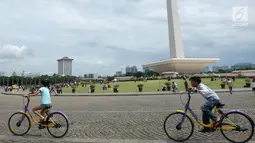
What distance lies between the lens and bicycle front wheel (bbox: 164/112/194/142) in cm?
605

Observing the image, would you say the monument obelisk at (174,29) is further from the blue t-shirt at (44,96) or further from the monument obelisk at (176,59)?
the blue t-shirt at (44,96)

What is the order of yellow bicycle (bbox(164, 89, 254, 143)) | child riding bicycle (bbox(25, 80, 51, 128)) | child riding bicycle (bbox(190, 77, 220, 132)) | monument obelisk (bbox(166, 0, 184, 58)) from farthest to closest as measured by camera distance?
monument obelisk (bbox(166, 0, 184, 58)), child riding bicycle (bbox(25, 80, 51, 128)), child riding bicycle (bbox(190, 77, 220, 132)), yellow bicycle (bbox(164, 89, 254, 143))

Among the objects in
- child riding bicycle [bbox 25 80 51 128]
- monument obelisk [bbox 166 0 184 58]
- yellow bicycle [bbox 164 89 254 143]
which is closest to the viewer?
yellow bicycle [bbox 164 89 254 143]

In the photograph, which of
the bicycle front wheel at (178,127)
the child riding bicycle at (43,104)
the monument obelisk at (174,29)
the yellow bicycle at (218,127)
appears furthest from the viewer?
the monument obelisk at (174,29)

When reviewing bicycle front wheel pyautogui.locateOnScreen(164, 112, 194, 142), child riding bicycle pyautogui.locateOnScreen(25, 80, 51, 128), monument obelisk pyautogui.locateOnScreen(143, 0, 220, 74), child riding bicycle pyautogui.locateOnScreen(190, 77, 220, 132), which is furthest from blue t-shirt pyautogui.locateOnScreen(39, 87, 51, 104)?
monument obelisk pyautogui.locateOnScreen(143, 0, 220, 74)

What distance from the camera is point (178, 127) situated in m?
6.11

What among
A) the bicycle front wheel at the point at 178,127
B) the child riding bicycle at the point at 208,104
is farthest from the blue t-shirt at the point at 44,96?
the child riding bicycle at the point at 208,104

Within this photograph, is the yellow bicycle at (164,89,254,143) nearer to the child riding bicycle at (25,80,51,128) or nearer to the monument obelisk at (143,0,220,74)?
the child riding bicycle at (25,80,51,128)

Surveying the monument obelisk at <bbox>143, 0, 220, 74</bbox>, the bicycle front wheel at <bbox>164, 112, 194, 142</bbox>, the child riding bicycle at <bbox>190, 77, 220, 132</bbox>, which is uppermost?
the monument obelisk at <bbox>143, 0, 220, 74</bbox>

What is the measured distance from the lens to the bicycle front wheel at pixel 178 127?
6051 millimetres

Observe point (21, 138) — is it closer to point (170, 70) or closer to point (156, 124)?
point (156, 124)

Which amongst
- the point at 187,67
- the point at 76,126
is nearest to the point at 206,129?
the point at 76,126

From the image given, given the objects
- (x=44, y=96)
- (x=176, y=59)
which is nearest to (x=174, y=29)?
(x=176, y=59)

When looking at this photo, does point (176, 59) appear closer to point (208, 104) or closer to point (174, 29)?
point (174, 29)
